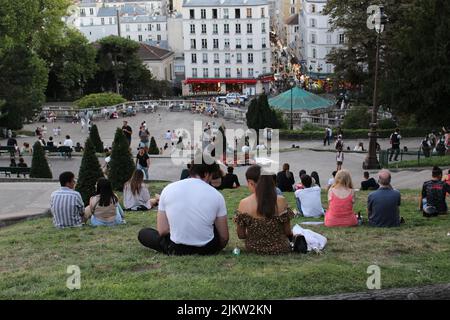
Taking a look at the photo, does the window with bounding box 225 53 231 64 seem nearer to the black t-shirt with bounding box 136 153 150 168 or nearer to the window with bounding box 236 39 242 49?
the window with bounding box 236 39 242 49

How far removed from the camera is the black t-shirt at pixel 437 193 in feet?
44.9

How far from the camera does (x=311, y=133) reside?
43.8 metres

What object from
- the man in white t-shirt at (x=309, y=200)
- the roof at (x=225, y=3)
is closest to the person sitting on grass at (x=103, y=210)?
the man in white t-shirt at (x=309, y=200)

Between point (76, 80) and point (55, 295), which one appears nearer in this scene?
point (55, 295)

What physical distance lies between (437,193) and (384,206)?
2.06 meters

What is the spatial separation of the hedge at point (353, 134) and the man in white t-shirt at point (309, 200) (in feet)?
96.0

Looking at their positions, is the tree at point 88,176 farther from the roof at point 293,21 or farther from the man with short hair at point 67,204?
the roof at point 293,21

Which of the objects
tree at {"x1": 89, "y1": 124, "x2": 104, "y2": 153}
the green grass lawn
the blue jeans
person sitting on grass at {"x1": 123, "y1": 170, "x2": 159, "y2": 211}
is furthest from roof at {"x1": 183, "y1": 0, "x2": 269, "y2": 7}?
the green grass lawn

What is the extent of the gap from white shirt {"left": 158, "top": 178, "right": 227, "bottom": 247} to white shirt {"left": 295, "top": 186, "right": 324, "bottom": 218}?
5.23 metres

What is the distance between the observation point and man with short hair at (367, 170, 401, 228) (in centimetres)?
1216
